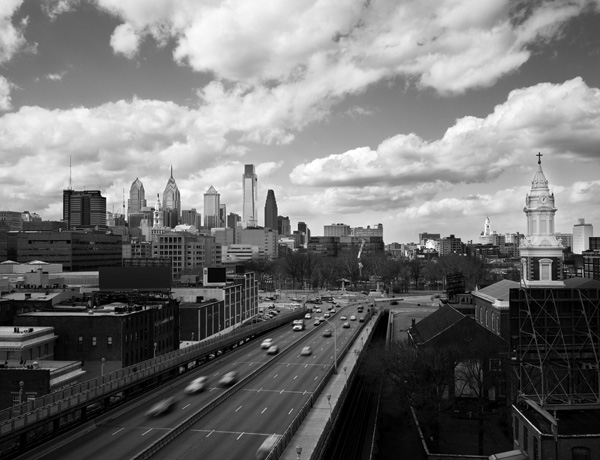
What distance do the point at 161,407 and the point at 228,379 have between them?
1252cm

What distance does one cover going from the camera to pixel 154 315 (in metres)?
72.8

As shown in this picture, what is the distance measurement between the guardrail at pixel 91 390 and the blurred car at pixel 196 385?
12.1ft

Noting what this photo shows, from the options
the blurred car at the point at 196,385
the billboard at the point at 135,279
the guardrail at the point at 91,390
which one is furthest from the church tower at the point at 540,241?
the billboard at the point at 135,279

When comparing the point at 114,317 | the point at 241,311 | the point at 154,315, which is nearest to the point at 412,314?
the point at 241,311

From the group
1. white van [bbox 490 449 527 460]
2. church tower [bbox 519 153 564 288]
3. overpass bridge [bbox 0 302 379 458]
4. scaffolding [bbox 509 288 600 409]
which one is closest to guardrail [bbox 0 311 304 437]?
overpass bridge [bbox 0 302 379 458]

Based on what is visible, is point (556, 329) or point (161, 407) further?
point (161, 407)

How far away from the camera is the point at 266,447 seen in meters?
38.1

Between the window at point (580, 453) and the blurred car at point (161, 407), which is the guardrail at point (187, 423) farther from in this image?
the window at point (580, 453)

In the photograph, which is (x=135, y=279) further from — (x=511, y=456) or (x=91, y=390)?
(x=511, y=456)

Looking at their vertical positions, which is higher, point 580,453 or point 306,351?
point 580,453

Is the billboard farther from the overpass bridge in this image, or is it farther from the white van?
the white van

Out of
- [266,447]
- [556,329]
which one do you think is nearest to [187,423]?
[266,447]

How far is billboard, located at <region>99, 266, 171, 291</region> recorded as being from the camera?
89750 millimetres

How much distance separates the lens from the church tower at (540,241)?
67312 mm
